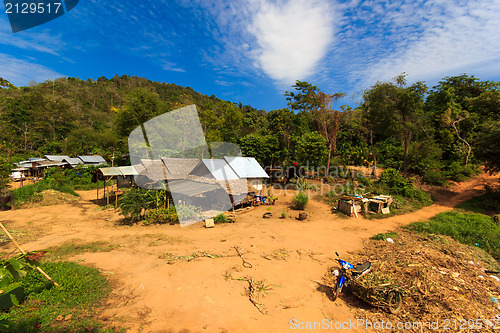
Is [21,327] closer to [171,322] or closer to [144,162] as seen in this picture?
[171,322]

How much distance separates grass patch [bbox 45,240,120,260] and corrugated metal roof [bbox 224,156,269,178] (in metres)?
7.56

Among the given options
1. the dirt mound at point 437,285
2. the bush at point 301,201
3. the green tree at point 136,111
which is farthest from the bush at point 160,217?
the green tree at point 136,111

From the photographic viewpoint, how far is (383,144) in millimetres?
22531

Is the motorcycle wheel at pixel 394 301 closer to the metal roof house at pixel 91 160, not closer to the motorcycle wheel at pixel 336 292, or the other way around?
the motorcycle wheel at pixel 336 292

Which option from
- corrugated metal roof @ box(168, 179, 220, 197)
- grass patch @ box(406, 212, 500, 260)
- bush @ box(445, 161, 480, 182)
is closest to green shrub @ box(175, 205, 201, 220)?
corrugated metal roof @ box(168, 179, 220, 197)

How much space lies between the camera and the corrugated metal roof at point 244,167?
1299 centimetres

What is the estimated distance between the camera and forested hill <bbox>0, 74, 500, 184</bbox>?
51.1ft

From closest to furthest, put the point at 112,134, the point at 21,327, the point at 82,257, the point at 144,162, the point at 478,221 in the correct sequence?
the point at 21,327 → the point at 82,257 → the point at 478,221 → the point at 144,162 → the point at 112,134

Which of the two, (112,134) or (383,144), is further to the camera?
(112,134)

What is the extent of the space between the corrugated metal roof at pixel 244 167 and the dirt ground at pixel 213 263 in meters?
2.88

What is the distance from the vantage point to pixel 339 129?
81.3ft

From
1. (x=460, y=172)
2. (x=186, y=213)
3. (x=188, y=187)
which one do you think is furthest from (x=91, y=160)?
(x=460, y=172)

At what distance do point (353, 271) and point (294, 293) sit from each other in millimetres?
1577

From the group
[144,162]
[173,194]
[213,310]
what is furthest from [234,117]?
[213,310]
